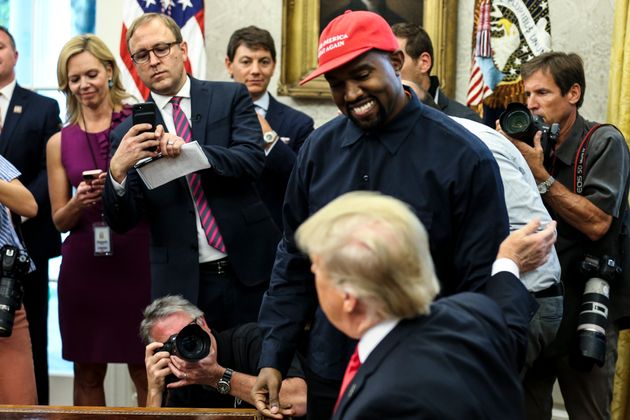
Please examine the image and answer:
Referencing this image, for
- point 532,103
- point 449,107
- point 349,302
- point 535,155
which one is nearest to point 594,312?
point 535,155

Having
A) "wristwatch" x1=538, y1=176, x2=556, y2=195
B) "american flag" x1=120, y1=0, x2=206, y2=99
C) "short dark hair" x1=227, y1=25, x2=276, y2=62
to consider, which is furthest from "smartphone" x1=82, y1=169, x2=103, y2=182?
→ "wristwatch" x1=538, y1=176, x2=556, y2=195

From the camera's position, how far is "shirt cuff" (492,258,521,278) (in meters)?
2.24

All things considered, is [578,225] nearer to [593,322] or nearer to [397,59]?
[593,322]

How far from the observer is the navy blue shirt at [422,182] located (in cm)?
238

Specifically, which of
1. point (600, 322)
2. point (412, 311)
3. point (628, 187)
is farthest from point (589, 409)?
point (412, 311)

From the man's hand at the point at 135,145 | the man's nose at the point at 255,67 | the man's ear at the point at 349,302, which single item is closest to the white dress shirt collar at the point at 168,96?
the man's hand at the point at 135,145

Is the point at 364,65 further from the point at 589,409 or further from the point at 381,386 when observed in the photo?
the point at 589,409

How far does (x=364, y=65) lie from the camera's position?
7.76ft

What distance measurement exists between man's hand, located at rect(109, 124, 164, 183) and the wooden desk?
96 centimetres

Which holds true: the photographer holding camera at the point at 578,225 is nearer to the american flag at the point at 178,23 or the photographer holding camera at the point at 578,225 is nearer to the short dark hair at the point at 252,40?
the short dark hair at the point at 252,40

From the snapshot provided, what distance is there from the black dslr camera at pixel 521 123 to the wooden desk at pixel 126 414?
1238 millimetres

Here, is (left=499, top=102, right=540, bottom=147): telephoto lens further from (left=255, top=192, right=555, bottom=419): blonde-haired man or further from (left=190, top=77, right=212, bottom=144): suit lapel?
(left=255, top=192, right=555, bottom=419): blonde-haired man

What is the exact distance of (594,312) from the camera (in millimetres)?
3357

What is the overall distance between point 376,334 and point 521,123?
170cm
